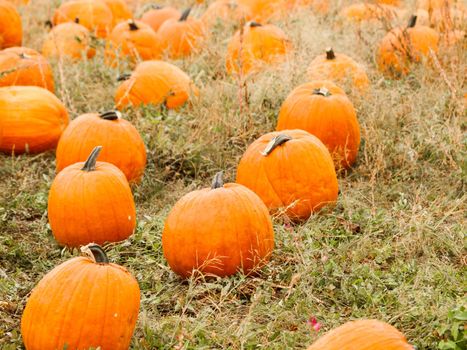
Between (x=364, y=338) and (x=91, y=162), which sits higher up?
(x=364, y=338)

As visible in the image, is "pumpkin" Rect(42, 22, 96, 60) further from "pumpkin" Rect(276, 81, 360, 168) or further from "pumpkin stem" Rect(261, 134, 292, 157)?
"pumpkin stem" Rect(261, 134, 292, 157)

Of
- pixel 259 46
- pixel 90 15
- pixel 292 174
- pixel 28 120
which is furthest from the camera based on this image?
pixel 90 15

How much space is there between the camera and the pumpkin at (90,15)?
9016 millimetres

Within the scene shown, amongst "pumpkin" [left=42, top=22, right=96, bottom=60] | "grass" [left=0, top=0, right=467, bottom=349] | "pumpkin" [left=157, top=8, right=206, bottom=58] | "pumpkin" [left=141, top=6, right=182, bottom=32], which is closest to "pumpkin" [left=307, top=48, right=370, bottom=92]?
"grass" [left=0, top=0, right=467, bottom=349]

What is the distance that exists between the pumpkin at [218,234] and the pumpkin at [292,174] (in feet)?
2.05

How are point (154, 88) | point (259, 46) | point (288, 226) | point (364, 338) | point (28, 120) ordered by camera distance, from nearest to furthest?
point (364, 338)
point (288, 226)
point (28, 120)
point (154, 88)
point (259, 46)

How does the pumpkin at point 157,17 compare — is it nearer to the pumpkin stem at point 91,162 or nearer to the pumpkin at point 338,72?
the pumpkin at point 338,72

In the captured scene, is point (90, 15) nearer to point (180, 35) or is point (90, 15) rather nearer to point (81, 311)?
point (180, 35)

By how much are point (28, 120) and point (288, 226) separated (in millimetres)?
2282

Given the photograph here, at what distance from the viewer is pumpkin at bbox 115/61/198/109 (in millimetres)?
6410

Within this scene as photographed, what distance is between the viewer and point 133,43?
7.83 m

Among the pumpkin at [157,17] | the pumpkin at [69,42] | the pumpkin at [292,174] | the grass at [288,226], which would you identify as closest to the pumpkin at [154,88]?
the grass at [288,226]

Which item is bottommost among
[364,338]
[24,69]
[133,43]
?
[133,43]

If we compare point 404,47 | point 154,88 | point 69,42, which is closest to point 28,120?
point 154,88
